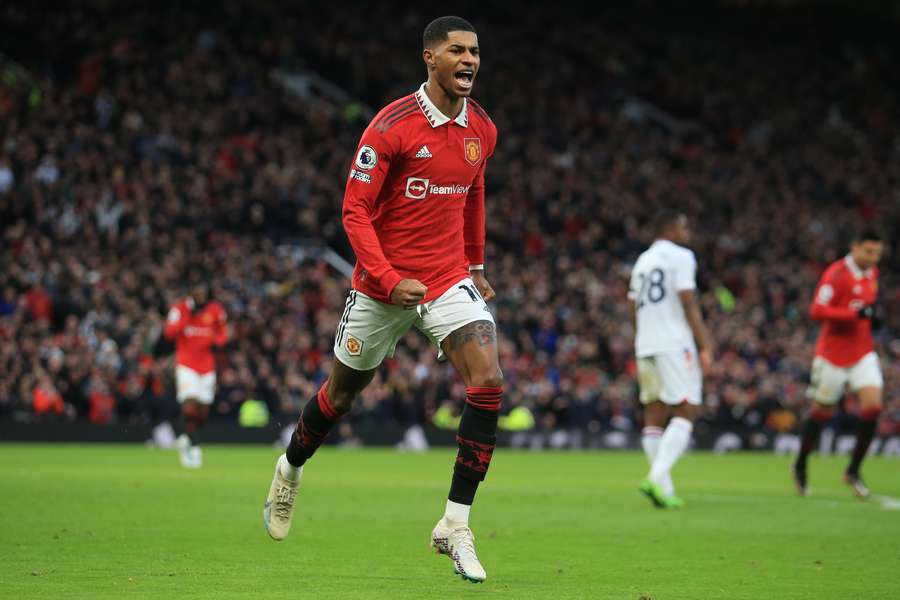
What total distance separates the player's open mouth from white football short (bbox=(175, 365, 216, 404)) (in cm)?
1211

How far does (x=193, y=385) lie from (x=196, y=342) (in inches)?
23.2

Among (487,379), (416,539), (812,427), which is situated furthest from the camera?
(812,427)

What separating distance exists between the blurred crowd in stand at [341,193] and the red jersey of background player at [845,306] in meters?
9.72

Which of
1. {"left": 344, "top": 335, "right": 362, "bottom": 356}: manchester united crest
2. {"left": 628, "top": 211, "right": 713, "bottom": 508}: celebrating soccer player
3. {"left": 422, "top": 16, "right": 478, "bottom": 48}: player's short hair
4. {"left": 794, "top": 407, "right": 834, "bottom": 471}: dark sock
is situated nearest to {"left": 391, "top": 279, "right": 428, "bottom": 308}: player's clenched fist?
{"left": 344, "top": 335, "right": 362, "bottom": 356}: manchester united crest

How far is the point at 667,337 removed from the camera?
12.7 meters

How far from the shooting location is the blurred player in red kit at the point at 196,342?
61.4ft

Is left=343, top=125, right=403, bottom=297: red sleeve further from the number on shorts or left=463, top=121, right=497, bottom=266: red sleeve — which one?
the number on shorts

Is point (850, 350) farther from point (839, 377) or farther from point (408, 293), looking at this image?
point (408, 293)

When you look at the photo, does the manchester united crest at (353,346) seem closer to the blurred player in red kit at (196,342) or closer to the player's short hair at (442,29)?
the player's short hair at (442,29)

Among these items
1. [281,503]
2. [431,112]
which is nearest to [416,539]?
[281,503]

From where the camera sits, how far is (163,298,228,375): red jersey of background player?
61.5ft

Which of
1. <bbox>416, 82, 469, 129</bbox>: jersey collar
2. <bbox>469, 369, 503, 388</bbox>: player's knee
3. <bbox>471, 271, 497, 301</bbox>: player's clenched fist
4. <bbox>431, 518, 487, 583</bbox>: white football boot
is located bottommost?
<bbox>431, 518, 487, 583</bbox>: white football boot

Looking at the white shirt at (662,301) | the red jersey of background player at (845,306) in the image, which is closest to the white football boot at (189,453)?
the white shirt at (662,301)

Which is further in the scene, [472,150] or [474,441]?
[472,150]
